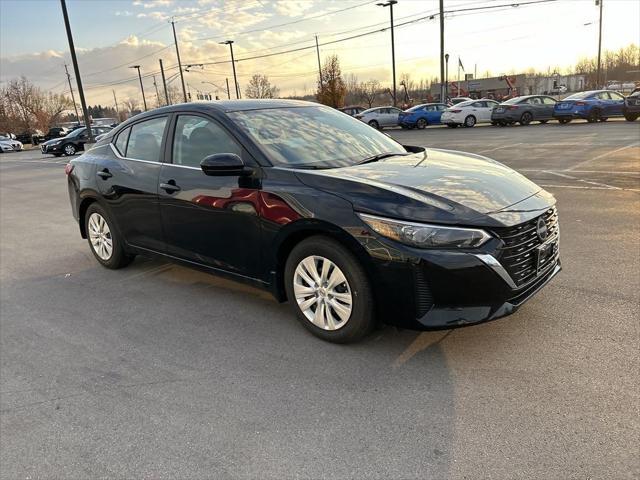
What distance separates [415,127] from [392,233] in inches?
1125

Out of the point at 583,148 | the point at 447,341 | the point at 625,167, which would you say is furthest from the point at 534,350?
the point at 583,148

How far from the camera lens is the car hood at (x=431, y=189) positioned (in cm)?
311

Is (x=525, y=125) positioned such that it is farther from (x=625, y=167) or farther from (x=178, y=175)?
(x=178, y=175)

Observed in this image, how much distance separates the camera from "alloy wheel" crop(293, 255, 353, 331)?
11.2ft

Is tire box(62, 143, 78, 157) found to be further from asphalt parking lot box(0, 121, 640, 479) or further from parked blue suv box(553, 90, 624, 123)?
asphalt parking lot box(0, 121, 640, 479)

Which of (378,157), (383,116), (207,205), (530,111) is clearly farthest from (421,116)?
(207,205)

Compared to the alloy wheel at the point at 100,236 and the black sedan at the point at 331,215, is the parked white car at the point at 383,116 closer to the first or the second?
the alloy wheel at the point at 100,236

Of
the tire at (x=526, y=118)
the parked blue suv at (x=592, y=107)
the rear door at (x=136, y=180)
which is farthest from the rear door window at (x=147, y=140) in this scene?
the tire at (x=526, y=118)

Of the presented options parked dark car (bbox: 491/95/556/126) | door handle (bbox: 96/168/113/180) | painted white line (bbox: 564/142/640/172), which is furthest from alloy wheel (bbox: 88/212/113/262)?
parked dark car (bbox: 491/95/556/126)

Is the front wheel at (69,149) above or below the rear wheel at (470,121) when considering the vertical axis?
above

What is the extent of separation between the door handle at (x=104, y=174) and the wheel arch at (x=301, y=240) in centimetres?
239

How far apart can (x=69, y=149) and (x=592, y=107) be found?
26723 millimetres

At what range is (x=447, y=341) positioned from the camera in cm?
352

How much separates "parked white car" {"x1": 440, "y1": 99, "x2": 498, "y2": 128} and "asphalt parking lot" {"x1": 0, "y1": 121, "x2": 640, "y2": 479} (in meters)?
23.9
